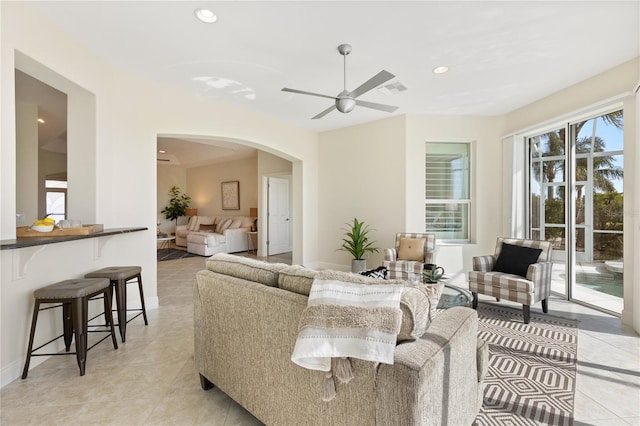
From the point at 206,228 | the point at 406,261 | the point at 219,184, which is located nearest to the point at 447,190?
the point at 406,261

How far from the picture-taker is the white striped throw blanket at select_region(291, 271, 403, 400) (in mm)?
972

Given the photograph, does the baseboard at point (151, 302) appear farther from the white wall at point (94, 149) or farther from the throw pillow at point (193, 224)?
the throw pillow at point (193, 224)

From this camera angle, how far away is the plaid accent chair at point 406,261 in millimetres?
3732

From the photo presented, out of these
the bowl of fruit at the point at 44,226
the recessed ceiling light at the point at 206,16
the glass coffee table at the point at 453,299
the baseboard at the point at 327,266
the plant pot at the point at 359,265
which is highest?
the recessed ceiling light at the point at 206,16

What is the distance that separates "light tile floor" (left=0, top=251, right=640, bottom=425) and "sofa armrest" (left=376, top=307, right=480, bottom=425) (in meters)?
1.00

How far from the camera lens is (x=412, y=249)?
4078 mm

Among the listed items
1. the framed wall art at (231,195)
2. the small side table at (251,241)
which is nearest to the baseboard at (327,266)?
the small side table at (251,241)

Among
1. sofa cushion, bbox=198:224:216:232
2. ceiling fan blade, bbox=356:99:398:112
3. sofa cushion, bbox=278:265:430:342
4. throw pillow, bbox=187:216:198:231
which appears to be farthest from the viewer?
throw pillow, bbox=187:216:198:231

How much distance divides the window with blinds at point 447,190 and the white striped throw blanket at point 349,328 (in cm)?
402

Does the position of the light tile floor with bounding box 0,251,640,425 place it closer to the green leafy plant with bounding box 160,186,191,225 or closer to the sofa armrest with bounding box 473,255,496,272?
the sofa armrest with bounding box 473,255,496,272

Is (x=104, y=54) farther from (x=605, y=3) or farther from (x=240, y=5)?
(x=605, y=3)

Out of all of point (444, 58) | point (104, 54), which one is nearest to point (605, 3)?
point (444, 58)

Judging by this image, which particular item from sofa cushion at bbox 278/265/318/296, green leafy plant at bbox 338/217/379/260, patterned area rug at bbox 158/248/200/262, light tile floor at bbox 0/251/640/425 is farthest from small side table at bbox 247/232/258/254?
sofa cushion at bbox 278/265/318/296

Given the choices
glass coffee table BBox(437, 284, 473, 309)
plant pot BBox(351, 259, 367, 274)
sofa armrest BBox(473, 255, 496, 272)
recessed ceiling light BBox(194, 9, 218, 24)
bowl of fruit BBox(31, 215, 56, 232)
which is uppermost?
recessed ceiling light BBox(194, 9, 218, 24)
